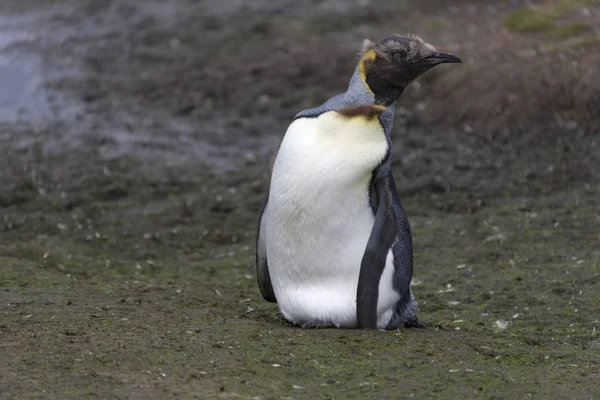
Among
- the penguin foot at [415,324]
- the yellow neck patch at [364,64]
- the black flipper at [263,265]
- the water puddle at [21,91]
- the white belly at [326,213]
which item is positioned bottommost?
the water puddle at [21,91]

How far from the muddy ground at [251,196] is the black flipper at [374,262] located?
134 mm

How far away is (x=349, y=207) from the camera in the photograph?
5660mm

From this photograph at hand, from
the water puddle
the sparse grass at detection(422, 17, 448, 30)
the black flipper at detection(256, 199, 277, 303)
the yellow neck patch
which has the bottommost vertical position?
the water puddle

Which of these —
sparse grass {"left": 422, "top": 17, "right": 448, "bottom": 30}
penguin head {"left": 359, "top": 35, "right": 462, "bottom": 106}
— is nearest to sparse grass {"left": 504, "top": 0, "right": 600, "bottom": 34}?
sparse grass {"left": 422, "top": 17, "right": 448, "bottom": 30}

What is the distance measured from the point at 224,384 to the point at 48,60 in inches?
425

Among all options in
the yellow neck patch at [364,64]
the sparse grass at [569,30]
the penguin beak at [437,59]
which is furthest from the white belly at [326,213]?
the sparse grass at [569,30]

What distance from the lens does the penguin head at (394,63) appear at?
226 inches

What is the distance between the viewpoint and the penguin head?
18.8ft

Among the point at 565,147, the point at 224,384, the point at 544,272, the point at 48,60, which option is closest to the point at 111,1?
the point at 48,60

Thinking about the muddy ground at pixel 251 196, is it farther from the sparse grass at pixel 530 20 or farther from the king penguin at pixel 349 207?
the king penguin at pixel 349 207

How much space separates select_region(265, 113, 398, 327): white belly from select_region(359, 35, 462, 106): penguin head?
0.93 feet

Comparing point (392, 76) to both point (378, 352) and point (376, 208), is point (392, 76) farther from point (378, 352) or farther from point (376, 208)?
point (378, 352)

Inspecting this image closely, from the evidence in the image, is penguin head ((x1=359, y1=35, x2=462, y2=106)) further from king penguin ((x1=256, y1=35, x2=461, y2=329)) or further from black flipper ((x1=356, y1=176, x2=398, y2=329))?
black flipper ((x1=356, y1=176, x2=398, y2=329))

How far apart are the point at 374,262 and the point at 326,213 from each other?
33 cm
